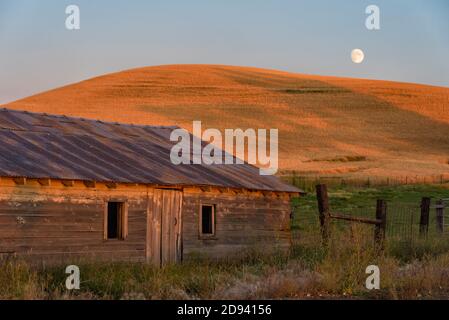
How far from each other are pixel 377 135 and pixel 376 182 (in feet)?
84.9

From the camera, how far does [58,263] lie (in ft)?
53.3

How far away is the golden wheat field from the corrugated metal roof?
27063 millimetres

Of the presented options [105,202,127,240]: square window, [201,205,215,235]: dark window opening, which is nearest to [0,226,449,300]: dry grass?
[105,202,127,240]: square window

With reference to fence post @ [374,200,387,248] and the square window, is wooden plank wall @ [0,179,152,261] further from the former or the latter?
fence post @ [374,200,387,248]

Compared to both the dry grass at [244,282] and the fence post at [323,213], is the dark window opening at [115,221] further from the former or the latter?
the fence post at [323,213]

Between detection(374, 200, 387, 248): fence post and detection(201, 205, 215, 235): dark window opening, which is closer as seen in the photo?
detection(374, 200, 387, 248): fence post

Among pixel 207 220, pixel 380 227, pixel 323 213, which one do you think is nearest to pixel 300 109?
pixel 207 220

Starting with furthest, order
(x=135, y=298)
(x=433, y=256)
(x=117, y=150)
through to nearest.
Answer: (x=117, y=150), (x=433, y=256), (x=135, y=298)

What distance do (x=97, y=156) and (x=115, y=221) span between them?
1.53 metres

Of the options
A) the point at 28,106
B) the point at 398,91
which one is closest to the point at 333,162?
the point at 28,106

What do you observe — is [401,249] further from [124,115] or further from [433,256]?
[124,115]

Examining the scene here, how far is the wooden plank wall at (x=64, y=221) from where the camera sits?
51.4 ft

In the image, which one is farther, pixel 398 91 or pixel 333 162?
pixel 398 91

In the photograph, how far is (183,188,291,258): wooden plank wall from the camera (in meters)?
19.0
